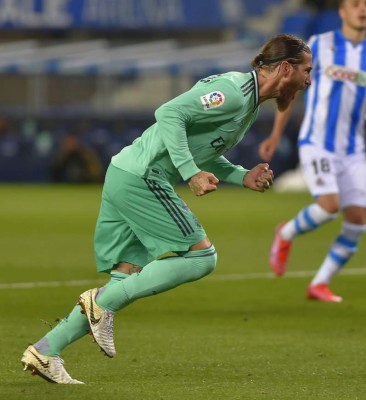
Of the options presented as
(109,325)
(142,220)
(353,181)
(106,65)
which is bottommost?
(106,65)

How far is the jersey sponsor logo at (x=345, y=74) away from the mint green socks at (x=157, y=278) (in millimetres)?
4609

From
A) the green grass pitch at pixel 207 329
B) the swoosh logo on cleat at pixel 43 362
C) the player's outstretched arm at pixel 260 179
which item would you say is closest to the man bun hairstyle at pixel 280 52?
the player's outstretched arm at pixel 260 179

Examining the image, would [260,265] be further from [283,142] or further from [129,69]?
[129,69]

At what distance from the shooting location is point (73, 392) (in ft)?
22.9

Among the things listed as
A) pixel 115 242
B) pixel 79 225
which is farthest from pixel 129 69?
pixel 115 242

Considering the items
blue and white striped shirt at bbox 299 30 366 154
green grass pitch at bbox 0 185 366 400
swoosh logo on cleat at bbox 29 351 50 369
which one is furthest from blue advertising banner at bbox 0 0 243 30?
swoosh logo on cleat at bbox 29 351 50 369

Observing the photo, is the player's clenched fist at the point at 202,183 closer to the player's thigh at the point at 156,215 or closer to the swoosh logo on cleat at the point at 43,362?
the player's thigh at the point at 156,215

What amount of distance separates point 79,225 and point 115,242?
41.9ft

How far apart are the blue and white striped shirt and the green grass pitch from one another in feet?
4.33

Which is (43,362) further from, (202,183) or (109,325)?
(202,183)

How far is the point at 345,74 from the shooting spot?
11445 millimetres

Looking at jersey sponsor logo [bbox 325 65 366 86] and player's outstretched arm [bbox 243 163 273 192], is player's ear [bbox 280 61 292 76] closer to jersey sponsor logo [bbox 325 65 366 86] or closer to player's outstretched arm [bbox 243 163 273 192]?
player's outstretched arm [bbox 243 163 273 192]

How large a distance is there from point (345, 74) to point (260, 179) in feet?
15.2

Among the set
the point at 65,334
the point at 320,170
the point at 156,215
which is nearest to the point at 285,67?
the point at 156,215
